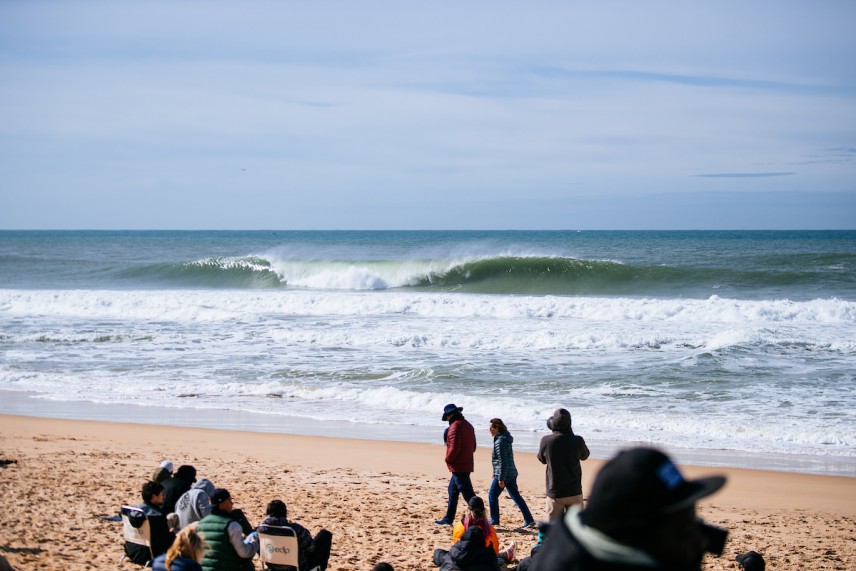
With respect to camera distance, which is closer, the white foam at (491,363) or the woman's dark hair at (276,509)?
the woman's dark hair at (276,509)

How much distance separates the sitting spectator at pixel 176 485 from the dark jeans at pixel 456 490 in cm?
266

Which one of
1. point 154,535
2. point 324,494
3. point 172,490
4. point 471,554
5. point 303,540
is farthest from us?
point 324,494

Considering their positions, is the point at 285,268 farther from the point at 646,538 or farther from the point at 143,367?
the point at 646,538

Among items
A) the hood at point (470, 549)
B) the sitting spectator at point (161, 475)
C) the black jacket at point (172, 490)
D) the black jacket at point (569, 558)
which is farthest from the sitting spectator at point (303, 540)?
the black jacket at point (569, 558)

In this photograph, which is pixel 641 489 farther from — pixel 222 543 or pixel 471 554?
pixel 471 554

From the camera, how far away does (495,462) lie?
29.2 feet

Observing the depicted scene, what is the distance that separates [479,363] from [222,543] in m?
13.5

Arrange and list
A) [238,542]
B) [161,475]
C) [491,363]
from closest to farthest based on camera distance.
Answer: [238,542], [161,475], [491,363]

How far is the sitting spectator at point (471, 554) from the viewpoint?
6512 millimetres

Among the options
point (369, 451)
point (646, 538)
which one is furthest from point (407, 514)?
point (646, 538)

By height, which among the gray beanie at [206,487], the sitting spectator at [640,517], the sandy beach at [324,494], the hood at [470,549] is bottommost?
the sandy beach at [324,494]

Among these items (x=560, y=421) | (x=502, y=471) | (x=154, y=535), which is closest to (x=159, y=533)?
(x=154, y=535)

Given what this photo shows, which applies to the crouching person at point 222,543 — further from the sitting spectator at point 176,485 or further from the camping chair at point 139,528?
the sitting spectator at point 176,485

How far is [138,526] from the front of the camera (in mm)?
6914
